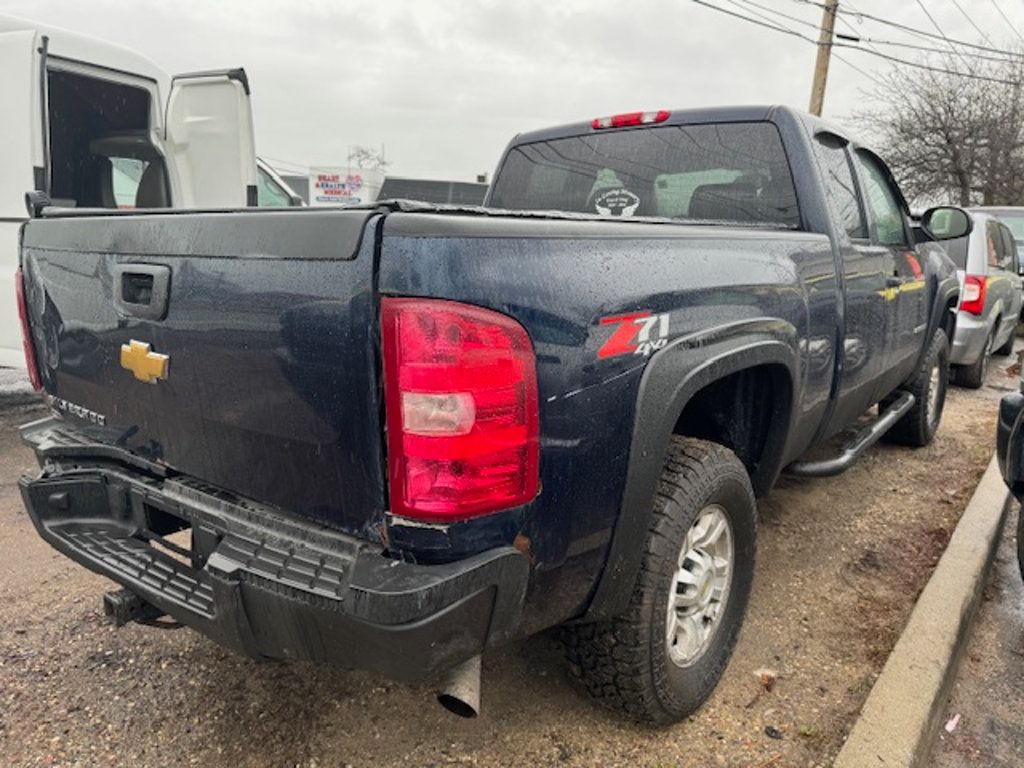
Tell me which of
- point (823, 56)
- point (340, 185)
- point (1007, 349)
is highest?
point (823, 56)

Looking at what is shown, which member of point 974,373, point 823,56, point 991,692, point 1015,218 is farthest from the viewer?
point 823,56

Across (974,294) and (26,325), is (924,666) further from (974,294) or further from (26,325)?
(974,294)

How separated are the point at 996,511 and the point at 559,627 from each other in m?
2.82

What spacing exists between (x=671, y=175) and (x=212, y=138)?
171 inches

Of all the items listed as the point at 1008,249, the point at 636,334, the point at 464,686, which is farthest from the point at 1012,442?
the point at 1008,249

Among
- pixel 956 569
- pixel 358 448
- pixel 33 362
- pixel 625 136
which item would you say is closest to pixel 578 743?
pixel 358 448

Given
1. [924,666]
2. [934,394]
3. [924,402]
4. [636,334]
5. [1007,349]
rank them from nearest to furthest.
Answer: [636,334] < [924,666] < [924,402] < [934,394] < [1007,349]

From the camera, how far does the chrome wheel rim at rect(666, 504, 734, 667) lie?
7.67 ft

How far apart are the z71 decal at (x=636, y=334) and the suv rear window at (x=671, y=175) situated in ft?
4.39

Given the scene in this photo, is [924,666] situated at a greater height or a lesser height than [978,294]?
lesser

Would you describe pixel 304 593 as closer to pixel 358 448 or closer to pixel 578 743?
pixel 358 448

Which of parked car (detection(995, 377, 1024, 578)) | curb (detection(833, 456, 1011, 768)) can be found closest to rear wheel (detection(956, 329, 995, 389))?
curb (detection(833, 456, 1011, 768))

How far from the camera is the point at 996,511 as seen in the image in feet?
12.7

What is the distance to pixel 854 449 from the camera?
354cm
